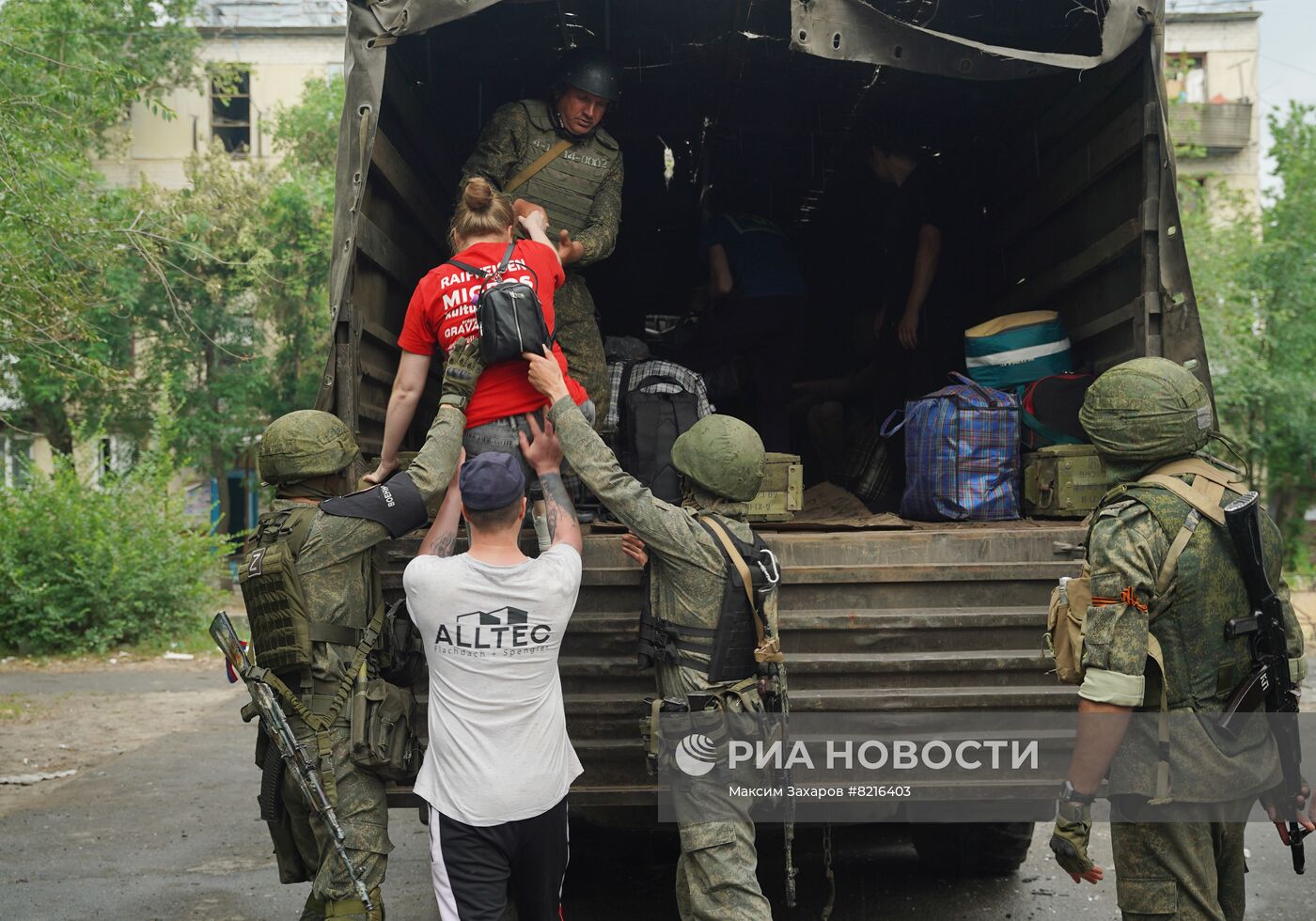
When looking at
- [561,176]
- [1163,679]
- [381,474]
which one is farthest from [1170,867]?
[561,176]

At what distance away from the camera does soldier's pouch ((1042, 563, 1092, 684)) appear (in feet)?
10.1

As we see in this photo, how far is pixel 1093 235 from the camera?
4727 mm

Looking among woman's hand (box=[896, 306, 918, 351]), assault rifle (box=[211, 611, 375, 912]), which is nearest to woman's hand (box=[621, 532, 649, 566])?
assault rifle (box=[211, 611, 375, 912])

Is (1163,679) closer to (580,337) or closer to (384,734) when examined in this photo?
(384,734)

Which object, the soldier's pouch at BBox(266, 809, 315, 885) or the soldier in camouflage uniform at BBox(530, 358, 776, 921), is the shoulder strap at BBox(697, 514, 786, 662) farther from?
the soldier's pouch at BBox(266, 809, 315, 885)

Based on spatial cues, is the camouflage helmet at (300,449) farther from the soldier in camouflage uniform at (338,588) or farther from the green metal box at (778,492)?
the green metal box at (778,492)

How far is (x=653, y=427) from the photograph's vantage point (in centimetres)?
466

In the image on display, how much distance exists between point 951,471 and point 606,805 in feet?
5.44

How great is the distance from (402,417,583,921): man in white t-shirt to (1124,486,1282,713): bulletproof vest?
1.46 metres

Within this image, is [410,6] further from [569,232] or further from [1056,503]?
[1056,503]

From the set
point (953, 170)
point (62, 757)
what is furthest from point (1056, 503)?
point (62, 757)

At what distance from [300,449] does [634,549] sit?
1031 millimetres

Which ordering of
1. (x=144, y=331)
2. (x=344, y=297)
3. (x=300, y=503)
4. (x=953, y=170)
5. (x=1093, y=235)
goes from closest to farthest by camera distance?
(x=300, y=503), (x=344, y=297), (x=1093, y=235), (x=953, y=170), (x=144, y=331)

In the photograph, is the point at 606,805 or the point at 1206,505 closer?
the point at 1206,505
